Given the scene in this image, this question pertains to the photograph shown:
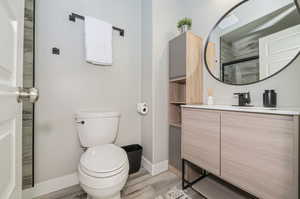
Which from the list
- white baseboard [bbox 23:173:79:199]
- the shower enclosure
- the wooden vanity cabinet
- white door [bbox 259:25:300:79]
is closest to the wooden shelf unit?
the wooden vanity cabinet

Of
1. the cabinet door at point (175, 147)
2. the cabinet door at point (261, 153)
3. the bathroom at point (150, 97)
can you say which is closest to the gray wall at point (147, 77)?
the bathroom at point (150, 97)

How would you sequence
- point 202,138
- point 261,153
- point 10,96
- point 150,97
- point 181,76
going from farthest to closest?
point 150,97, point 181,76, point 202,138, point 261,153, point 10,96

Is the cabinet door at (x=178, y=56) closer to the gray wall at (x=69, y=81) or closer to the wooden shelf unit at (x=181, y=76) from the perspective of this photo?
the wooden shelf unit at (x=181, y=76)

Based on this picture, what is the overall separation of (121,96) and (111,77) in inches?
10.5

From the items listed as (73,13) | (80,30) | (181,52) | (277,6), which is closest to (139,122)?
(181,52)

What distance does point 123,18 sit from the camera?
1.70m

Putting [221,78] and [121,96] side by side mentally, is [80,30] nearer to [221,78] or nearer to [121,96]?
[121,96]

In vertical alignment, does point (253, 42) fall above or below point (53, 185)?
above

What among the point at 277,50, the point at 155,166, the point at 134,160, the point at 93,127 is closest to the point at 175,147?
the point at 155,166

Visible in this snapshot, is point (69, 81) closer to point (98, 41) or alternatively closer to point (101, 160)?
point (98, 41)

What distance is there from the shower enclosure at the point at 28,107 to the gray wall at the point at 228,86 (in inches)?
66.8

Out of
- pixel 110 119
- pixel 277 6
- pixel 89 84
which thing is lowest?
pixel 110 119

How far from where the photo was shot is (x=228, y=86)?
4.33 ft

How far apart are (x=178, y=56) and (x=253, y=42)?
0.69m
